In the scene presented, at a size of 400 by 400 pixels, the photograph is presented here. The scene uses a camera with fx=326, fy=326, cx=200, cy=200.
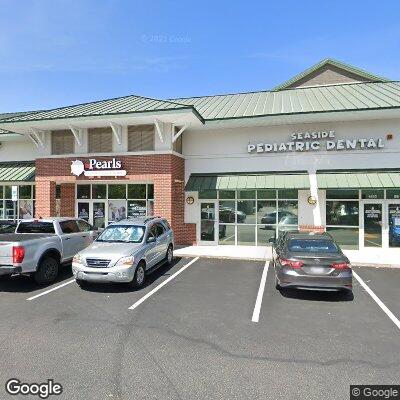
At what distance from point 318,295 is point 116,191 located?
38.0ft

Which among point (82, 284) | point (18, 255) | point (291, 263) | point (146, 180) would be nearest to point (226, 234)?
point (146, 180)

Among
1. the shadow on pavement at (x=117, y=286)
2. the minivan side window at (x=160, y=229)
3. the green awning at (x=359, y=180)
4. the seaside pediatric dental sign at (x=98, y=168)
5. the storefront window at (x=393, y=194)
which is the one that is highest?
the seaside pediatric dental sign at (x=98, y=168)

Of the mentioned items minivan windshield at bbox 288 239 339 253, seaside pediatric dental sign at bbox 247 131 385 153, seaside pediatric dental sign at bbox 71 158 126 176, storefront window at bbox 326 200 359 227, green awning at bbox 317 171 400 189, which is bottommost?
minivan windshield at bbox 288 239 339 253

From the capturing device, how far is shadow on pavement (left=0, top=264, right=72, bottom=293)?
352 inches

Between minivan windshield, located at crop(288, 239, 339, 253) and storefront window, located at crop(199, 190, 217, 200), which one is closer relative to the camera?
minivan windshield, located at crop(288, 239, 339, 253)

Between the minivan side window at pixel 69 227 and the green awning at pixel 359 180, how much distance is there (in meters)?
10.3

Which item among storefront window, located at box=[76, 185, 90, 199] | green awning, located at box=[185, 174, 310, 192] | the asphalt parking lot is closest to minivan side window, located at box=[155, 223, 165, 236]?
the asphalt parking lot

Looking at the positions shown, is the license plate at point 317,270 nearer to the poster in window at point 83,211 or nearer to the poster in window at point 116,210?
the poster in window at point 116,210

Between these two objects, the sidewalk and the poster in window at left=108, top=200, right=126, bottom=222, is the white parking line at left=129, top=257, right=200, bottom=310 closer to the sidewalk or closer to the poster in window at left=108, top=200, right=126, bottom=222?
the sidewalk

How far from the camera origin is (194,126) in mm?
15781

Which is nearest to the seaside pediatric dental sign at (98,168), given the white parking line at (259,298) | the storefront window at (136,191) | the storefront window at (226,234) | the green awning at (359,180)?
the storefront window at (136,191)

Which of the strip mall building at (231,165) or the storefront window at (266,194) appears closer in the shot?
the strip mall building at (231,165)

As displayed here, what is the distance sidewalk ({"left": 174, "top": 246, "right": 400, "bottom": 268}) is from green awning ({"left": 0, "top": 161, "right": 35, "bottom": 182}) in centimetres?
935

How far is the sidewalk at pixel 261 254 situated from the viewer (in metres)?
12.2
